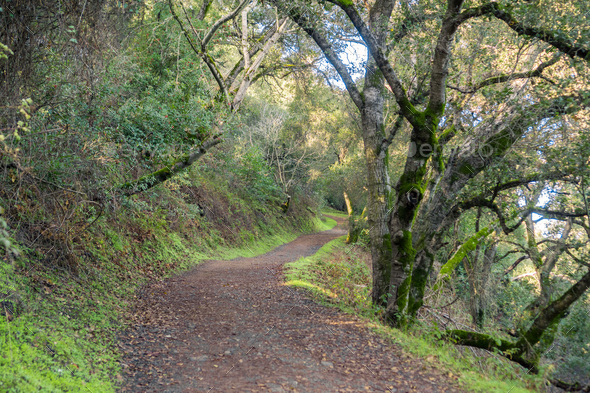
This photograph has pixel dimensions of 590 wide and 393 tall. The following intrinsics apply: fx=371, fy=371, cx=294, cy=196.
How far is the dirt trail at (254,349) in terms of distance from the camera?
4.72 m

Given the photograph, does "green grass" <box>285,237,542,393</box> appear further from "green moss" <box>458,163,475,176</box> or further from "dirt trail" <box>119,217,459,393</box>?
"green moss" <box>458,163,475,176</box>

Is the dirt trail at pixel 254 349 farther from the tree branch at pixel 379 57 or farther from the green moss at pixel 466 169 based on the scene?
the tree branch at pixel 379 57

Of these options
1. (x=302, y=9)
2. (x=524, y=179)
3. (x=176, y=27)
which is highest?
(x=176, y=27)

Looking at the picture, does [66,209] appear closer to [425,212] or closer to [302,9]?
[302,9]

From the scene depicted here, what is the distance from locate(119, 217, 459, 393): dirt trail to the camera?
15.5ft

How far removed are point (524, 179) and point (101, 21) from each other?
859cm

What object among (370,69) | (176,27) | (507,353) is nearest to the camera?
(507,353)

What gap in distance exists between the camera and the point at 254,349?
5789mm

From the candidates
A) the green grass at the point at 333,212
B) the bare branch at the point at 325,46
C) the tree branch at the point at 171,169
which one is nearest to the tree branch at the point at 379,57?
the bare branch at the point at 325,46

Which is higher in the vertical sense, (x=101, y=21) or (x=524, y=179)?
(x=101, y=21)

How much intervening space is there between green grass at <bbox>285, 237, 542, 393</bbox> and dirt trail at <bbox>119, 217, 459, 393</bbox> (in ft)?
1.10

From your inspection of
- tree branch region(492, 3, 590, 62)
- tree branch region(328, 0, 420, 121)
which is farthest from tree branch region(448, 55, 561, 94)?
tree branch region(328, 0, 420, 121)

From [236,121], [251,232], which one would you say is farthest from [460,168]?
[251,232]

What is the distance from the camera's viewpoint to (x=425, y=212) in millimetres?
8656
